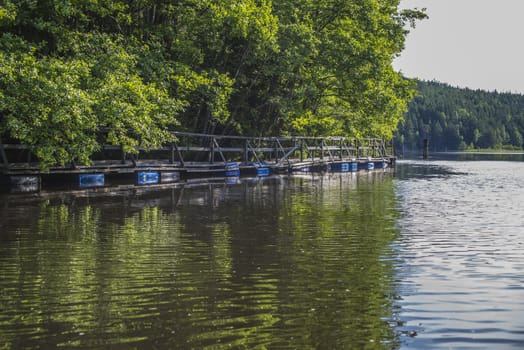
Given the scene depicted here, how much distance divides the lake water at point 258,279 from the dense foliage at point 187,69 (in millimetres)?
3868

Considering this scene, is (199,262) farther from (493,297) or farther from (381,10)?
(381,10)

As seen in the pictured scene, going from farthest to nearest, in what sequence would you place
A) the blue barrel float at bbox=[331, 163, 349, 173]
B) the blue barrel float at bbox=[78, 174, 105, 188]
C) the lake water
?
1. the blue barrel float at bbox=[331, 163, 349, 173]
2. the blue barrel float at bbox=[78, 174, 105, 188]
3. the lake water

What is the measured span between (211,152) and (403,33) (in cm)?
1725

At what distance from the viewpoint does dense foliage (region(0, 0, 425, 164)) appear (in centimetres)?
1991

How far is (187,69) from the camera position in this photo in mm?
29156

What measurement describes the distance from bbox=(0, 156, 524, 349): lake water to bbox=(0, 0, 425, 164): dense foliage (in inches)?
152

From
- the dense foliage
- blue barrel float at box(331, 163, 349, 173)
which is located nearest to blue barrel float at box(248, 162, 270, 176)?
the dense foliage

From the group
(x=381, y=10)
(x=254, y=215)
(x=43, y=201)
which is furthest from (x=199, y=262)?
(x=381, y=10)

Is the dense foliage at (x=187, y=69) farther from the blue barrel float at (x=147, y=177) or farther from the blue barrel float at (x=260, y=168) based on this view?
the blue barrel float at (x=260, y=168)

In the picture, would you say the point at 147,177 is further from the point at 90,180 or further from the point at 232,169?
the point at 232,169

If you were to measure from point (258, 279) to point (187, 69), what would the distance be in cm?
2163

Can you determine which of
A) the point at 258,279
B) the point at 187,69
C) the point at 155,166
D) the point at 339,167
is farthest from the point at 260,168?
the point at 258,279

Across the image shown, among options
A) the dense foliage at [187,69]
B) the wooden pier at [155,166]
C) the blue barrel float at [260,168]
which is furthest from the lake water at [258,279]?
the blue barrel float at [260,168]

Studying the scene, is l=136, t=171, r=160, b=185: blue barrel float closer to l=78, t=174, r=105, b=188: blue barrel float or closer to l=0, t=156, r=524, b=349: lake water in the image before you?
l=78, t=174, r=105, b=188: blue barrel float
